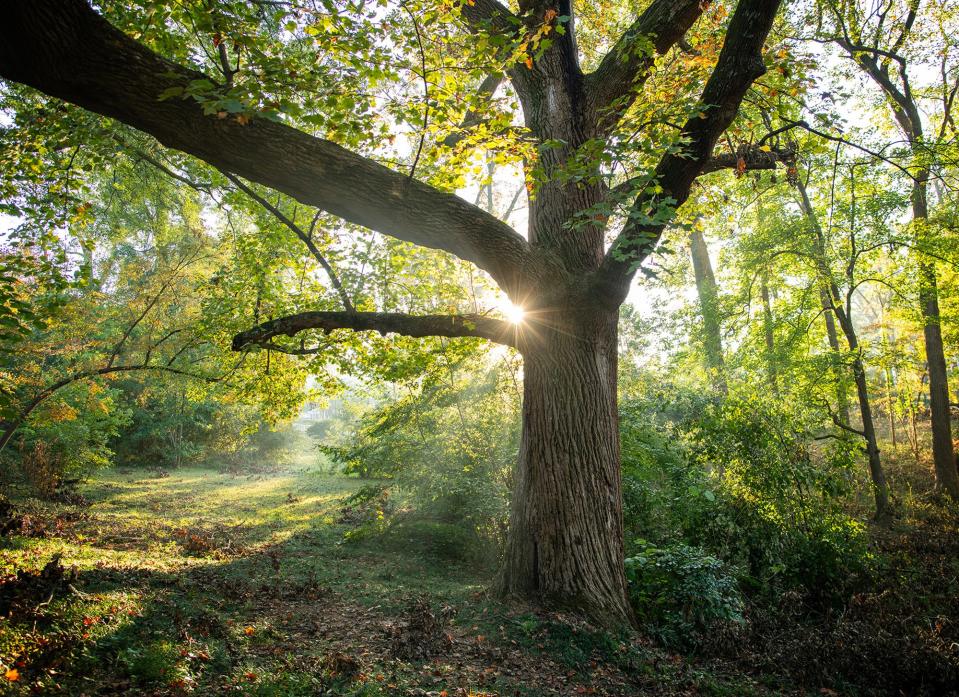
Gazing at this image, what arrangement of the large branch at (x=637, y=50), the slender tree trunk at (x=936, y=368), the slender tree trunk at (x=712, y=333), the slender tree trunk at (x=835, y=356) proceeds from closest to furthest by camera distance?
the large branch at (x=637, y=50), the slender tree trunk at (x=835, y=356), the slender tree trunk at (x=936, y=368), the slender tree trunk at (x=712, y=333)

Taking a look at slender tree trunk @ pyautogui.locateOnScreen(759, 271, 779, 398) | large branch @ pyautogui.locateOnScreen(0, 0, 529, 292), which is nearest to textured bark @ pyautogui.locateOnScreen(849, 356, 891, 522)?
slender tree trunk @ pyautogui.locateOnScreen(759, 271, 779, 398)

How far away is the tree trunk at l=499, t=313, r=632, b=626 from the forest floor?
0.37 metres

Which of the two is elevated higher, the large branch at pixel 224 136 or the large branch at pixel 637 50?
the large branch at pixel 637 50

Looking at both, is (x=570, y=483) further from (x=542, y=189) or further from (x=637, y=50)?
(x=637, y=50)

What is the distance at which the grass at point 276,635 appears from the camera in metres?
3.14

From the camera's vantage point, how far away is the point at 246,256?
799 cm

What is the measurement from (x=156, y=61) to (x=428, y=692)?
5.06 meters

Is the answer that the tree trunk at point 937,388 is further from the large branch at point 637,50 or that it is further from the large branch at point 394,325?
the large branch at point 394,325

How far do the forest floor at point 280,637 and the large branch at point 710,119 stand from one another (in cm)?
349

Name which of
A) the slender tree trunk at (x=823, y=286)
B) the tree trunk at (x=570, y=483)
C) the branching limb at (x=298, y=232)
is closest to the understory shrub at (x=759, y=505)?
the tree trunk at (x=570, y=483)

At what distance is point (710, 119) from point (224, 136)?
3.96m

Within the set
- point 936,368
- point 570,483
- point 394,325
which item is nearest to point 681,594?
point 570,483

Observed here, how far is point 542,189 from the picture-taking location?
233 inches

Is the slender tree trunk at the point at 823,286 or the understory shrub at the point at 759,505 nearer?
the understory shrub at the point at 759,505
